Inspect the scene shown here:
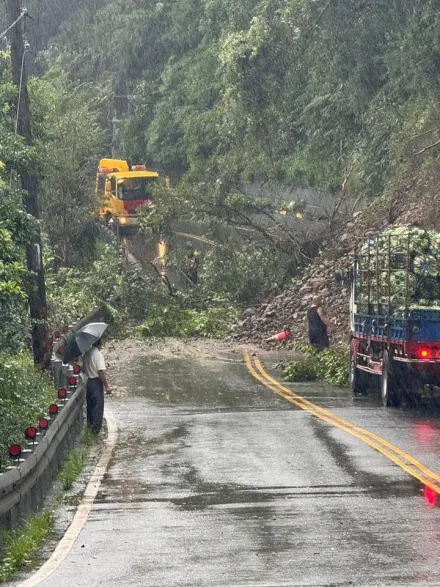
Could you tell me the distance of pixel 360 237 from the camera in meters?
36.6

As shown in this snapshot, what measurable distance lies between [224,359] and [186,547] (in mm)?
20052

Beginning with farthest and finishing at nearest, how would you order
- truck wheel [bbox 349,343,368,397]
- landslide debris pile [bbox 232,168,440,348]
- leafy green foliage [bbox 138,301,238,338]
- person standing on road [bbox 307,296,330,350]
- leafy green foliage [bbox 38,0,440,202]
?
leafy green foliage [bbox 38,0,440,202] → leafy green foliage [bbox 138,301,238,338] → landslide debris pile [bbox 232,168,440,348] → person standing on road [bbox 307,296,330,350] → truck wheel [bbox 349,343,368,397]

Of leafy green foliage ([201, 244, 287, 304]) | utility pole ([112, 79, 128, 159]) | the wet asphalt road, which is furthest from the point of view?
utility pole ([112, 79, 128, 159])

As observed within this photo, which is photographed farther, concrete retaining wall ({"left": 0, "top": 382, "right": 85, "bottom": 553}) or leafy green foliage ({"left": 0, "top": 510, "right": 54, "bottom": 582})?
concrete retaining wall ({"left": 0, "top": 382, "right": 85, "bottom": 553})

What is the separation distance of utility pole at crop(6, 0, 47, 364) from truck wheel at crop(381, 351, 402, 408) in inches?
241

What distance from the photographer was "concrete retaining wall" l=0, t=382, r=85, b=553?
39.5 ft

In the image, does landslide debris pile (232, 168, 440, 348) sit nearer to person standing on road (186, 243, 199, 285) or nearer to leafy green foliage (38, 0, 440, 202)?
leafy green foliage (38, 0, 440, 202)

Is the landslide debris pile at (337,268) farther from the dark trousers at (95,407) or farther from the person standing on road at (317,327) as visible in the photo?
the dark trousers at (95,407)

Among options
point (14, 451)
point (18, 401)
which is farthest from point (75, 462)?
point (14, 451)

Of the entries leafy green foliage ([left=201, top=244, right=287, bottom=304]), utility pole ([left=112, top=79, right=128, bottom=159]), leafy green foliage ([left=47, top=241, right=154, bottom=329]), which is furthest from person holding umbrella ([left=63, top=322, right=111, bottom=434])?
utility pole ([left=112, top=79, right=128, bottom=159])

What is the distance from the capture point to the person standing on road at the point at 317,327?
2969 centimetres

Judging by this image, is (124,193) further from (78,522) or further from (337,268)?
(78,522)

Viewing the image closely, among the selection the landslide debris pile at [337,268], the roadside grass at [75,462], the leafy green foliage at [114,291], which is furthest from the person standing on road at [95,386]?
the leafy green foliage at [114,291]

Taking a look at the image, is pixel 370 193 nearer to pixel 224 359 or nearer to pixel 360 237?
pixel 360 237
